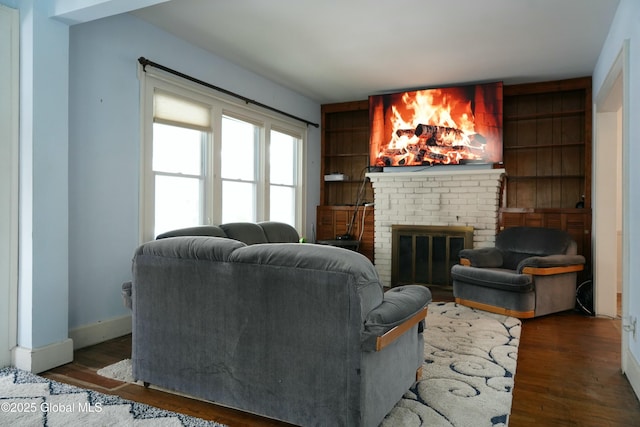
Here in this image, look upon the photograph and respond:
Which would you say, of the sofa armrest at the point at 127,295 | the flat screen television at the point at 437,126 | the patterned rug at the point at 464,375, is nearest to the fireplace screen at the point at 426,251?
the flat screen television at the point at 437,126

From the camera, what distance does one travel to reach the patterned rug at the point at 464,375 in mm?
2182

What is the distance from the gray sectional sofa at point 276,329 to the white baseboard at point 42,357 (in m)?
0.80

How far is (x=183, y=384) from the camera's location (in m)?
2.35

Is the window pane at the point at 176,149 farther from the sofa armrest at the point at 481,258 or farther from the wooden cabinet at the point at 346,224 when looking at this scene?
the sofa armrest at the point at 481,258

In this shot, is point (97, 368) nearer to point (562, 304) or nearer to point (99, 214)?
point (99, 214)

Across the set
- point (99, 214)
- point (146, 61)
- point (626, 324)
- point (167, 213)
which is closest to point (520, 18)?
point (626, 324)

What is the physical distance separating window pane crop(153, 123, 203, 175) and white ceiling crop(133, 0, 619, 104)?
0.92 m

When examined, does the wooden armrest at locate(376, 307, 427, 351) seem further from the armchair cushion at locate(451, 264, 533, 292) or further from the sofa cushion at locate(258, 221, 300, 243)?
the sofa cushion at locate(258, 221, 300, 243)

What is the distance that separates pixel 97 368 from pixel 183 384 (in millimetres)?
906

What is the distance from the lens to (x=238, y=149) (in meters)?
5.17

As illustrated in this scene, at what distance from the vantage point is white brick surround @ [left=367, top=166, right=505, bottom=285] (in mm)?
5664

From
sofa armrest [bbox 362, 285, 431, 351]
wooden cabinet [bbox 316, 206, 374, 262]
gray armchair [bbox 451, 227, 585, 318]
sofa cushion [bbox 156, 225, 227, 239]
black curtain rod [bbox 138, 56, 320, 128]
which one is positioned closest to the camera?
sofa armrest [bbox 362, 285, 431, 351]

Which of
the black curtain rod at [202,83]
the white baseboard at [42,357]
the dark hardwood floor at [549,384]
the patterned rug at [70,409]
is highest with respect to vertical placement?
the black curtain rod at [202,83]

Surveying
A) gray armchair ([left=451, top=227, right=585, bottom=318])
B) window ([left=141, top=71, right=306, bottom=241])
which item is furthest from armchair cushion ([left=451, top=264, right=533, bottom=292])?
window ([left=141, top=71, right=306, bottom=241])
